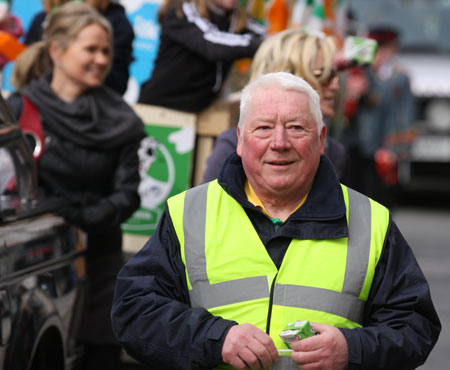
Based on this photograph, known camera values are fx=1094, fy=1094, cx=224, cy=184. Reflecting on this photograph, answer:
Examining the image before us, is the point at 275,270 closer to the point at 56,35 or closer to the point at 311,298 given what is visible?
the point at 311,298

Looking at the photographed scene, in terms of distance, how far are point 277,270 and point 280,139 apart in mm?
408

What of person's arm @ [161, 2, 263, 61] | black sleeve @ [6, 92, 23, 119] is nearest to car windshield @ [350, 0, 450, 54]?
person's arm @ [161, 2, 263, 61]

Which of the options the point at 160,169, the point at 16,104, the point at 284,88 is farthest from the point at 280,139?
the point at 160,169

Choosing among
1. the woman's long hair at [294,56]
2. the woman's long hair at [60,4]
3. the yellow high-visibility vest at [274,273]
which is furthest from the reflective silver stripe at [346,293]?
the woman's long hair at [60,4]

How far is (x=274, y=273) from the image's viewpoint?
3.38 m

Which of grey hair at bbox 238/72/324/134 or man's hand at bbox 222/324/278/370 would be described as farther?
grey hair at bbox 238/72/324/134

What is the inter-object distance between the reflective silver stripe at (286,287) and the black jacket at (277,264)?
0.05 metres

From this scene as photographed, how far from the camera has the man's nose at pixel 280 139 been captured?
134 inches

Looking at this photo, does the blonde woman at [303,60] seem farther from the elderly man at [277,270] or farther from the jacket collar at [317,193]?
the elderly man at [277,270]

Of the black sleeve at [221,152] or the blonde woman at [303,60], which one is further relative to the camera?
the blonde woman at [303,60]

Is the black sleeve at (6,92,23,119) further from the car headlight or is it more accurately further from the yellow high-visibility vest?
the car headlight

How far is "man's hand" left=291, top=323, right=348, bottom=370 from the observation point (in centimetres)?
319

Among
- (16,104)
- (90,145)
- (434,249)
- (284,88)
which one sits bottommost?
(434,249)

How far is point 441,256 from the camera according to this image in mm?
11828
